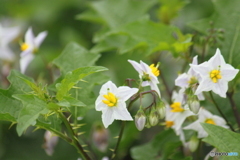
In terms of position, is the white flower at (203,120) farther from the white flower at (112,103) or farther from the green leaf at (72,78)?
the green leaf at (72,78)

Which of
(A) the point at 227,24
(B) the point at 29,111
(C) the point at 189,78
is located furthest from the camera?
(A) the point at 227,24

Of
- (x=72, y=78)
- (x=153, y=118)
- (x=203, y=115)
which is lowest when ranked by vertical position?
(x=203, y=115)

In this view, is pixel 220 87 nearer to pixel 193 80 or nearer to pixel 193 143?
pixel 193 80

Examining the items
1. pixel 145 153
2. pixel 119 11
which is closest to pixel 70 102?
pixel 145 153

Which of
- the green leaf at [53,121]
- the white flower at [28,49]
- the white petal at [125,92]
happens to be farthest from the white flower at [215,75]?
the white flower at [28,49]

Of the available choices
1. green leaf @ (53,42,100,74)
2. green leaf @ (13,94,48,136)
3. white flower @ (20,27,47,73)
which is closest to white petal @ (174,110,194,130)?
green leaf @ (53,42,100,74)
